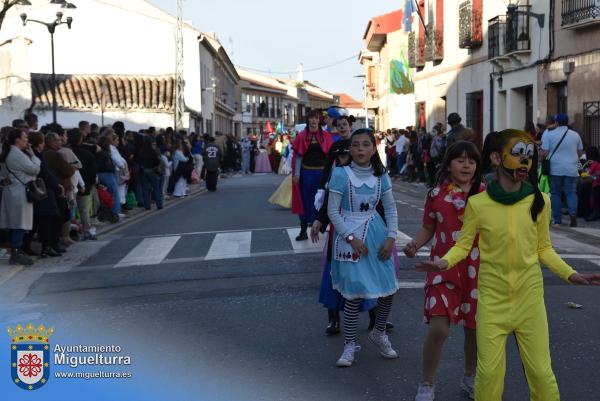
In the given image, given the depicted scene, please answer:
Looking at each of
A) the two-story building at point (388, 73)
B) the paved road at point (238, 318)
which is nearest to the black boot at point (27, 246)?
the paved road at point (238, 318)

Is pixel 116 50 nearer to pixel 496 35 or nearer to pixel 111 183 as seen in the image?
pixel 496 35

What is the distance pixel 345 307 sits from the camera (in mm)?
6352

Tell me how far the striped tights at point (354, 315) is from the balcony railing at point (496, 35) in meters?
22.4

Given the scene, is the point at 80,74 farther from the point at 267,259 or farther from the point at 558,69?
the point at 267,259

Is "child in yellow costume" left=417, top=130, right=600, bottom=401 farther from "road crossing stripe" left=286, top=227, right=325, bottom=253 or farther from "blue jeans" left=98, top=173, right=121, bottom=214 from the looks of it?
"blue jeans" left=98, top=173, right=121, bottom=214

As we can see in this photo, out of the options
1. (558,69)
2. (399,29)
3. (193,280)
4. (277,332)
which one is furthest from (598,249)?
(399,29)

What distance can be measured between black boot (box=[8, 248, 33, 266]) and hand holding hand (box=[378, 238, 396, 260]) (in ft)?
21.6

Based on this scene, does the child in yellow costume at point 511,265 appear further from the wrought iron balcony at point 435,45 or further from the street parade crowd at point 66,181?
the wrought iron balcony at point 435,45

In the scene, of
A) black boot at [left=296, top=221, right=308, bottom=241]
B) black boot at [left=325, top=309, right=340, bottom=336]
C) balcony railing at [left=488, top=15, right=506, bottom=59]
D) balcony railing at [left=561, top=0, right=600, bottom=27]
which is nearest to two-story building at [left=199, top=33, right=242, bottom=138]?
balcony railing at [left=488, top=15, right=506, bottom=59]

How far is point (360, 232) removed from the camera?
6.18 meters

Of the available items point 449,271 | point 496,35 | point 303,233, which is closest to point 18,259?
point 303,233

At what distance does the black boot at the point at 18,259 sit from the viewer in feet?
37.4

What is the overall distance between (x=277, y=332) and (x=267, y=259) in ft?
12.9

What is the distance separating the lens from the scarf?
4637 millimetres
